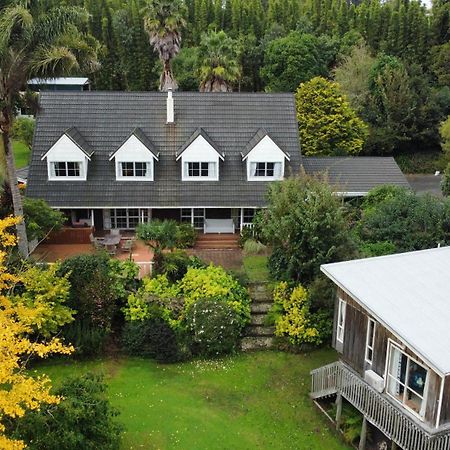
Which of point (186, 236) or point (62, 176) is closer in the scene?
point (186, 236)

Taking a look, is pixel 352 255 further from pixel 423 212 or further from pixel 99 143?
pixel 99 143

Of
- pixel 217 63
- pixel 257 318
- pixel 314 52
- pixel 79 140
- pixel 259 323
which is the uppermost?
pixel 314 52

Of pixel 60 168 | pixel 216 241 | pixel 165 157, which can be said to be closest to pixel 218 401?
pixel 216 241

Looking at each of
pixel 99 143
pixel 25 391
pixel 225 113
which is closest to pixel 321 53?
pixel 225 113

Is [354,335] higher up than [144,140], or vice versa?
[144,140]

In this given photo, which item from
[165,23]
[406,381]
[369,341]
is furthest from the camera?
[165,23]

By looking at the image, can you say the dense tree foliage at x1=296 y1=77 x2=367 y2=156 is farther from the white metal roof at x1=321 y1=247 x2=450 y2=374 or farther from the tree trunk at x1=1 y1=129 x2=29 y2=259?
the tree trunk at x1=1 y1=129 x2=29 y2=259

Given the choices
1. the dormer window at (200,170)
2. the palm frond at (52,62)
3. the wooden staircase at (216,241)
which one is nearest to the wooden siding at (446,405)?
the wooden staircase at (216,241)

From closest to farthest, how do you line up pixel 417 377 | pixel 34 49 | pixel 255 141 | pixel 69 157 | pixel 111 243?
1. pixel 417 377
2. pixel 34 49
3. pixel 111 243
4. pixel 69 157
5. pixel 255 141

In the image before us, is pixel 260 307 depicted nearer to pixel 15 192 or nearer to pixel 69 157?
pixel 15 192
